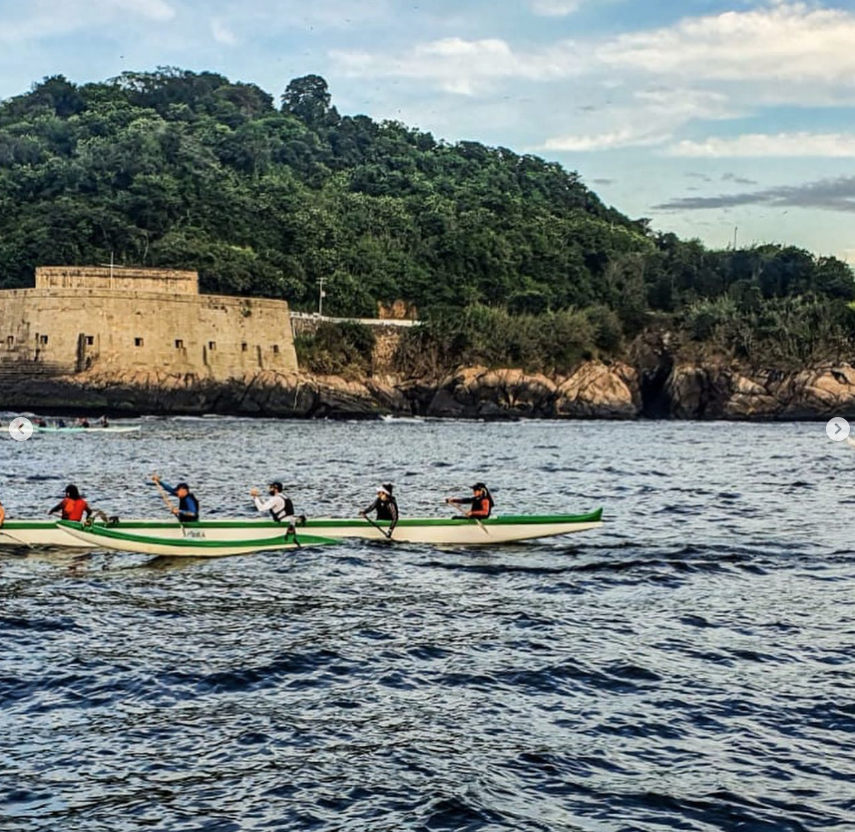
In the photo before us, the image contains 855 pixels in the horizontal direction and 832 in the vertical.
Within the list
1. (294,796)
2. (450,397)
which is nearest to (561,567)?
(294,796)

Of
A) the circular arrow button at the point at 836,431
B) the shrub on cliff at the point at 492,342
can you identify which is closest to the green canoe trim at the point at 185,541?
the circular arrow button at the point at 836,431

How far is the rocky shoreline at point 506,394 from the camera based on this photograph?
93438 millimetres

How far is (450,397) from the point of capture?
106 meters

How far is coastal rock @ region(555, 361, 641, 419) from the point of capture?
358 ft

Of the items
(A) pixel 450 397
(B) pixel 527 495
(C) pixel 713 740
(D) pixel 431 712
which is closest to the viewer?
(C) pixel 713 740

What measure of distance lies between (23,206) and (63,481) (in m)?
80.8

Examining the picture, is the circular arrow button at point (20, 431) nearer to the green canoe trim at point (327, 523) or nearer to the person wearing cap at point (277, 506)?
the green canoe trim at point (327, 523)

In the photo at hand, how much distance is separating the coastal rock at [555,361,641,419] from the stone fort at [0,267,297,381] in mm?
26767

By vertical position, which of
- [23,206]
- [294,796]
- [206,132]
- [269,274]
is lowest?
[294,796]

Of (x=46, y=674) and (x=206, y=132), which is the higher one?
(x=206, y=132)

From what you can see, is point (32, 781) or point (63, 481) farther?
point (63, 481)

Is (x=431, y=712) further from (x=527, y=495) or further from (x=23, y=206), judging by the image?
(x=23, y=206)

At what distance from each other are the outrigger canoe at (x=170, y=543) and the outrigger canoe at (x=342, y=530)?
0.23 feet

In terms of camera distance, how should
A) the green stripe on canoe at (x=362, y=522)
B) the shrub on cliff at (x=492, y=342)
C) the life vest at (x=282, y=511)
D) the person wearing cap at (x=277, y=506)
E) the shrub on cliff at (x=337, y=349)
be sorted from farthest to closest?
the shrub on cliff at (x=492, y=342) < the shrub on cliff at (x=337, y=349) < the life vest at (x=282, y=511) < the person wearing cap at (x=277, y=506) < the green stripe on canoe at (x=362, y=522)
